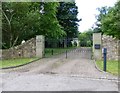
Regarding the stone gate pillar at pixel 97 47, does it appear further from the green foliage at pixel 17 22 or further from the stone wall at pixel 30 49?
the green foliage at pixel 17 22

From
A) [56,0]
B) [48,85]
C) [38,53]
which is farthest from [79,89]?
[56,0]

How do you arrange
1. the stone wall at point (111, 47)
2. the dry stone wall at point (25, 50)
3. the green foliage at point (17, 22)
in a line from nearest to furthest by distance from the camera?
1. the stone wall at point (111, 47)
2. the dry stone wall at point (25, 50)
3. the green foliage at point (17, 22)

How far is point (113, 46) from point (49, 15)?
10.9 meters

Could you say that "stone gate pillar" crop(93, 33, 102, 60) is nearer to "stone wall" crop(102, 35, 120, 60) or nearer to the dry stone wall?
"stone wall" crop(102, 35, 120, 60)

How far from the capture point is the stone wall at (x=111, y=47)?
2208 centimetres

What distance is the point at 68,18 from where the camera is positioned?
4353cm

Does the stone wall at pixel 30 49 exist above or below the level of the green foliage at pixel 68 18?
below

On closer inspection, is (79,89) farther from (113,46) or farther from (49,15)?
(49,15)

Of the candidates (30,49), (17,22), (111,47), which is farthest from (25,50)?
(111,47)

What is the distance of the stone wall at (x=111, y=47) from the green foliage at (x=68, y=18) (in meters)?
21.2

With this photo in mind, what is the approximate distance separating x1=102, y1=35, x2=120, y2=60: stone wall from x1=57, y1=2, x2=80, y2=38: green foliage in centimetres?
2116

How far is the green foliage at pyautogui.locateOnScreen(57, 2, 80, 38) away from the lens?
43.6 meters

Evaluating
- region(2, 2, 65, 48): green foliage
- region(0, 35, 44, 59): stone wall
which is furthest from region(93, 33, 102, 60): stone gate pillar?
region(2, 2, 65, 48): green foliage

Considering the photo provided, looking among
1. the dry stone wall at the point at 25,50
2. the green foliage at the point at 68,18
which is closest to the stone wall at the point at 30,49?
the dry stone wall at the point at 25,50
